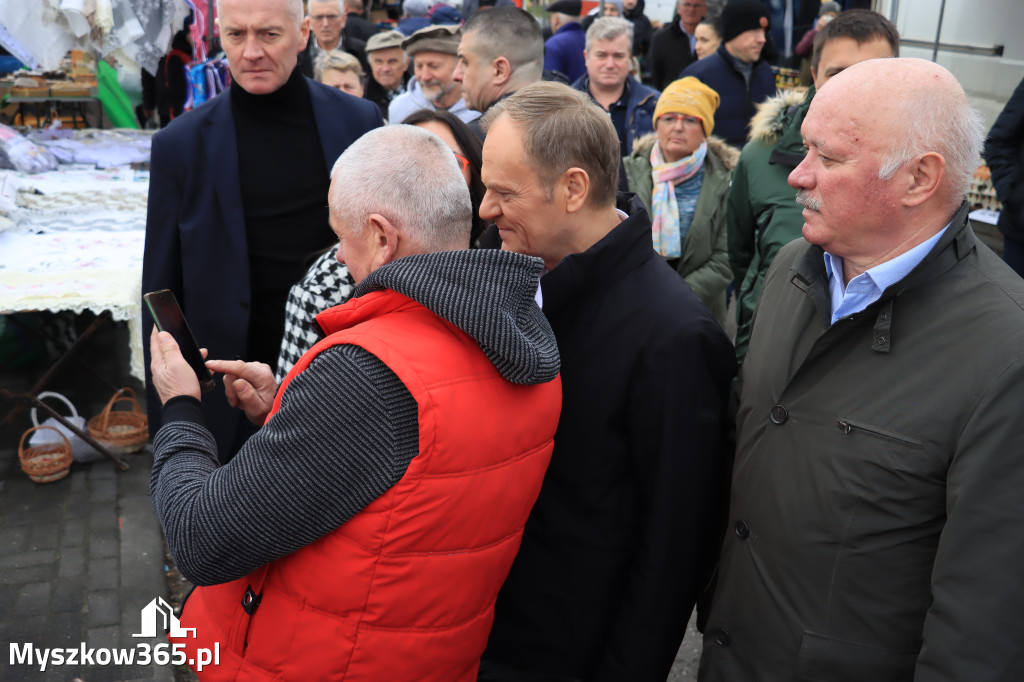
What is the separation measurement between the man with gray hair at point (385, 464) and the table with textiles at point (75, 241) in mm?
2846

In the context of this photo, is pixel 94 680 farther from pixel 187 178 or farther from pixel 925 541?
pixel 925 541

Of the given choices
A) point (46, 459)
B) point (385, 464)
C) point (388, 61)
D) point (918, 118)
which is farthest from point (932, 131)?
point (388, 61)

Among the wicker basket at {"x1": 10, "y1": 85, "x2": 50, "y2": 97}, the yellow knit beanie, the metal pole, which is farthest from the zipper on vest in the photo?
the wicker basket at {"x1": 10, "y1": 85, "x2": 50, "y2": 97}

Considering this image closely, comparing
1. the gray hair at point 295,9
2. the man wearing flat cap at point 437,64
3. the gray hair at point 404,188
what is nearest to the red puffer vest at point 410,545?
the gray hair at point 404,188

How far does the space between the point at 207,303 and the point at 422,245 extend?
1536mm

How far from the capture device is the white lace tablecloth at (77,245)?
13.2 ft

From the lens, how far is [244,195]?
2818 millimetres

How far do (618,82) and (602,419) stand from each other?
159 inches

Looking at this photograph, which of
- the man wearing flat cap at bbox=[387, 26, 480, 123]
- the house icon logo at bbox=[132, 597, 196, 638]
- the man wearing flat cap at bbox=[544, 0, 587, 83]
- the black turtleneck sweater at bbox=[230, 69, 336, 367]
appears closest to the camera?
the black turtleneck sweater at bbox=[230, 69, 336, 367]

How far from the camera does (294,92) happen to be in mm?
2895

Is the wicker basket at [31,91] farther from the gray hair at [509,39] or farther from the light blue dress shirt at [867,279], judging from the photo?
the light blue dress shirt at [867,279]

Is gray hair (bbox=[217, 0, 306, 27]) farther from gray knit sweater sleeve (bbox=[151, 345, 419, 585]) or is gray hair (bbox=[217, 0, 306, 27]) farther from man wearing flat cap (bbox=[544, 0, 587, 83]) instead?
man wearing flat cap (bbox=[544, 0, 587, 83])

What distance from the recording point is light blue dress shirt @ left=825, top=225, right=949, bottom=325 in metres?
1.50

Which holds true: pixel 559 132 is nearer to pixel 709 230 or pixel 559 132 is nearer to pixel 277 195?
pixel 277 195
